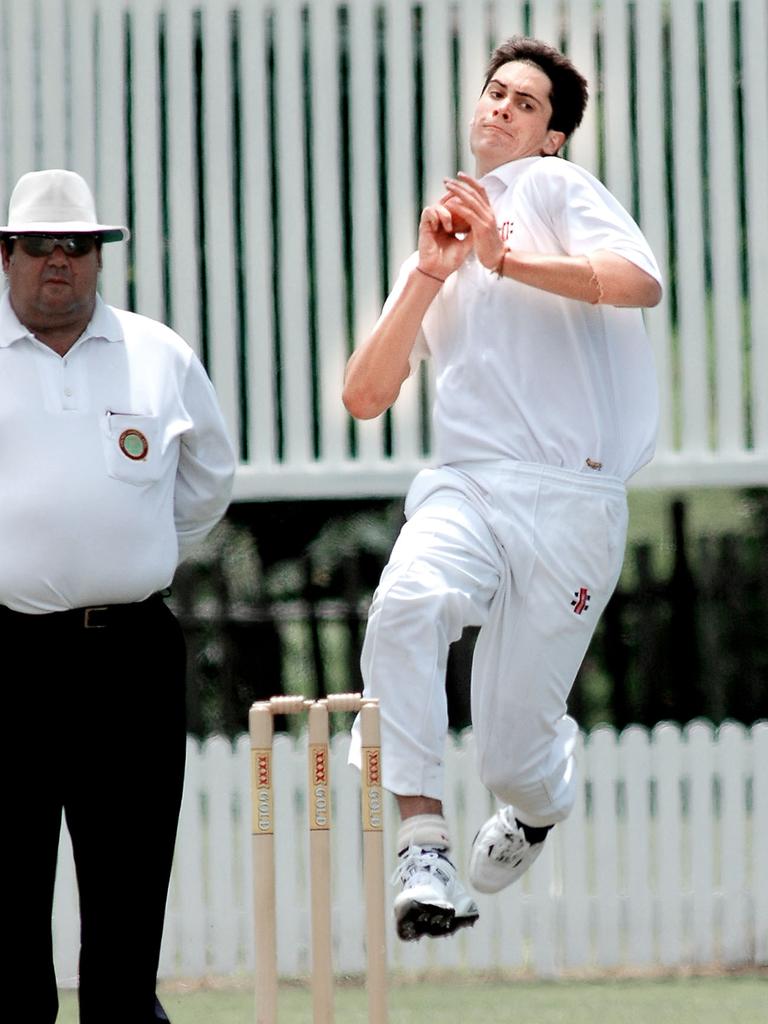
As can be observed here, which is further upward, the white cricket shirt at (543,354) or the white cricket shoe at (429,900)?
the white cricket shirt at (543,354)

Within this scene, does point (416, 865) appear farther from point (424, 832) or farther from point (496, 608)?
point (496, 608)

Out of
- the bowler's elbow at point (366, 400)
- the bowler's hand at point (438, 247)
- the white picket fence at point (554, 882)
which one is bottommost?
the white picket fence at point (554, 882)

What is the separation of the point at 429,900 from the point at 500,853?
105 centimetres

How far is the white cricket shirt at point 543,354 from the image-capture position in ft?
13.7

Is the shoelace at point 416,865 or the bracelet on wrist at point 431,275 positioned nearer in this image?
the shoelace at point 416,865

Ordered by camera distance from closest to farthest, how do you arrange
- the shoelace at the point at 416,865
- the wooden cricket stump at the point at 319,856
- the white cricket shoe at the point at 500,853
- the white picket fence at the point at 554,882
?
the wooden cricket stump at the point at 319,856
the shoelace at the point at 416,865
the white cricket shoe at the point at 500,853
the white picket fence at the point at 554,882

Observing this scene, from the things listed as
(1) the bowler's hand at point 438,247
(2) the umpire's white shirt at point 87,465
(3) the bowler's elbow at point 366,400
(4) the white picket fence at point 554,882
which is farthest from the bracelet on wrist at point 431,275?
(4) the white picket fence at point 554,882

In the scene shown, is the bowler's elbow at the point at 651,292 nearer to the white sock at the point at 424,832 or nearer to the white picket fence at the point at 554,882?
the white sock at the point at 424,832

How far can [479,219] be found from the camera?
4.03 m

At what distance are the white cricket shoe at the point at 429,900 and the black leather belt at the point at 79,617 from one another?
2.44 feet

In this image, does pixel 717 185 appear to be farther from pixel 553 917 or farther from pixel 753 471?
pixel 553 917

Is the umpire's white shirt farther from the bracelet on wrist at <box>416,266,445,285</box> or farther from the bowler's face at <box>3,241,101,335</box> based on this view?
the bracelet on wrist at <box>416,266,445,285</box>

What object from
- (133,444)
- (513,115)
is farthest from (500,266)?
(133,444)

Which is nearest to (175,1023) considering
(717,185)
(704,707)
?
(717,185)
